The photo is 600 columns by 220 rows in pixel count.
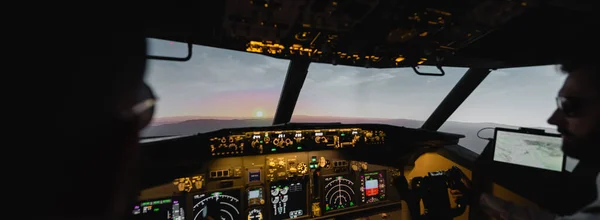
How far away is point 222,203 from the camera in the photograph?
2607mm

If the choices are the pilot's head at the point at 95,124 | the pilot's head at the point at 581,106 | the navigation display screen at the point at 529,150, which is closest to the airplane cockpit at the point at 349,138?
the navigation display screen at the point at 529,150

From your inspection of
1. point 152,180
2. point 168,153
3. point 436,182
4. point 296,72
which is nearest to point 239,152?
point 168,153

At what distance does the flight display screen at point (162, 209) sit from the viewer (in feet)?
7.57

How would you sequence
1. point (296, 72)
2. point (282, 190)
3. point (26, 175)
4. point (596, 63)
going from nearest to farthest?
point (26, 175) → point (596, 63) → point (282, 190) → point (296, 72)

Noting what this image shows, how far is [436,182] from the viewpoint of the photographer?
7.38 ft

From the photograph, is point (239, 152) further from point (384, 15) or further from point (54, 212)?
point (54, 212)

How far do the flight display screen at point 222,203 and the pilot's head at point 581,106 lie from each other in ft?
7.91

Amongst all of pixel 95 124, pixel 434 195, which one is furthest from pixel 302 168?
pixel 95 124

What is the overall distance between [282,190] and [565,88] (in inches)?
91.3

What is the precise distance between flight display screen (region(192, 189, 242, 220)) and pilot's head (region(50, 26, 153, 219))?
2195 millimetres

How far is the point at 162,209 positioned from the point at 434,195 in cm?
232

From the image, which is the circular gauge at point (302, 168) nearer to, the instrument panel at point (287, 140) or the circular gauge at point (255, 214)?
the instrument panel at point (287, 140)

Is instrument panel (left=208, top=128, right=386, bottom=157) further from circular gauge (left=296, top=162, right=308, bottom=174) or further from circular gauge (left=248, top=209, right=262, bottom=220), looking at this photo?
circular gauge (left=248, top=209, right=262, bottom=220)

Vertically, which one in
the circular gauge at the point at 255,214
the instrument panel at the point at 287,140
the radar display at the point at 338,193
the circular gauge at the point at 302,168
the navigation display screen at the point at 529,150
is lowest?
the circular gauge at the point at 255,214
